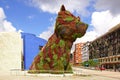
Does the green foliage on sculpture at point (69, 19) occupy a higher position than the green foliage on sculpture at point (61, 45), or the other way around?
the green foliage on sculpture at point (69, 19)

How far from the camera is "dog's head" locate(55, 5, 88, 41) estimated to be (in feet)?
123

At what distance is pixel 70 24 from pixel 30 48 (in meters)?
31.7

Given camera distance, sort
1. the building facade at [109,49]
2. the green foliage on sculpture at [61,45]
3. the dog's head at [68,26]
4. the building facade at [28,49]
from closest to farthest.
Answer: the green foliage on sculpture at [61,45] → the dog's head at [68,26] → the building facade at [28,49] → the building facade at [109,49]

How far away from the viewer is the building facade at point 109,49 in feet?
336

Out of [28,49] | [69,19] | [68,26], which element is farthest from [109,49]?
[69,19]

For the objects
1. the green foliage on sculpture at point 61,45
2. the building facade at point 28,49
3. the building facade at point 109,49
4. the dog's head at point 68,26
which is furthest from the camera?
the building facade at point 109,49

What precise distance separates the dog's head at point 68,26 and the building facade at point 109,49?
56868mm

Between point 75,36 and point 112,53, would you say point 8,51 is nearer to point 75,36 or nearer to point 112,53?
point 75,36

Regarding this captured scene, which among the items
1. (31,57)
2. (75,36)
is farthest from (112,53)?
(75,36)

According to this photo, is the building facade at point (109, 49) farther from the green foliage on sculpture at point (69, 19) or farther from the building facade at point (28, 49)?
the green foliage on sculpture at point (69, 19)

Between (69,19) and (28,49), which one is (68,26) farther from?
(28,49)

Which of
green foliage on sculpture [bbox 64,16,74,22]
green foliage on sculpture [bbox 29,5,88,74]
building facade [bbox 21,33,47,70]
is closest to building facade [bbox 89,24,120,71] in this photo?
building facade [bbox 21,33,47,70]

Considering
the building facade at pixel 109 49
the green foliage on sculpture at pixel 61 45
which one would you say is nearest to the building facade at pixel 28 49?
the green foliage on sculpture at pixel 61 45

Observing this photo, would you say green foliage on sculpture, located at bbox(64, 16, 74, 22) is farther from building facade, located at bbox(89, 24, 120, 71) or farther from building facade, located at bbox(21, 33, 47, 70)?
building facade, located at bbox(89, 24, 120, 71)
